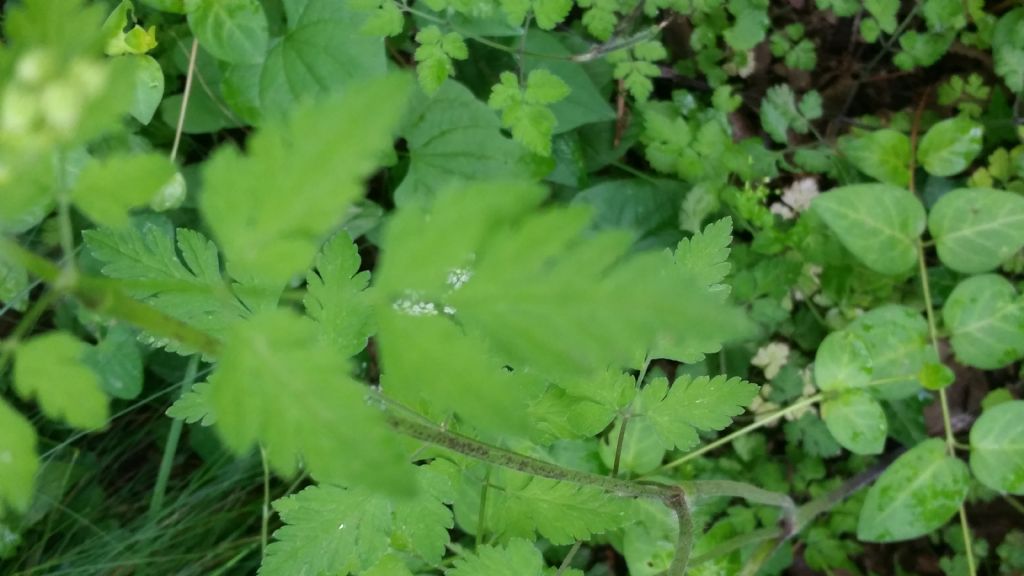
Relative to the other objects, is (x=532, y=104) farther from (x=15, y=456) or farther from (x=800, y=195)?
(x=15, y=456)

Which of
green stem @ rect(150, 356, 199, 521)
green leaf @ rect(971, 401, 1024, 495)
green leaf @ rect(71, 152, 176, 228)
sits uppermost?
green leaf @ rect(71, 152, 176, 228)

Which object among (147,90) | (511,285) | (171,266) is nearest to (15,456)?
Answer: (511,285)

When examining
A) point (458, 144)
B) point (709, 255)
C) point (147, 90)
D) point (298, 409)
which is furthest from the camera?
point (458, 144)

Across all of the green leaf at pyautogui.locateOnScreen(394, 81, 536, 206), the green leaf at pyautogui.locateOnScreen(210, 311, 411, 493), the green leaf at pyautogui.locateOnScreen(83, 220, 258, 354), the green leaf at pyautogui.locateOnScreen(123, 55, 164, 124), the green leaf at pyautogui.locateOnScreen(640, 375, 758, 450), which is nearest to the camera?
the green leaf at pyautogui.locateOnScreen(210, 311, 411, 493)

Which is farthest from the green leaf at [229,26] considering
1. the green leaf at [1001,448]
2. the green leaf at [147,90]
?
the green leaf at [1001,448]

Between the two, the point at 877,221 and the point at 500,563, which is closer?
the point at 500,563

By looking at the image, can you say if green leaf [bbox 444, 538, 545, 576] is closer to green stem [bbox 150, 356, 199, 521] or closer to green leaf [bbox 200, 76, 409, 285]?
green leaf [bbox 200, 76, 409, 285]

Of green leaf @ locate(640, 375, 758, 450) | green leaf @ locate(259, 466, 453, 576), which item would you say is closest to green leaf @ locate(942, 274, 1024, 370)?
green leaf @ locate(640, 375, 758, 450)

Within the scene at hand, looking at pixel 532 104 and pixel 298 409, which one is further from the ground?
pixel 298 409
